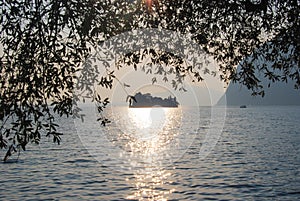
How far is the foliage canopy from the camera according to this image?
7766mm

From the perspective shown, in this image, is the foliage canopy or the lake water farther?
the lake water

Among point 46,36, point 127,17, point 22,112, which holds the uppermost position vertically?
point 127,17

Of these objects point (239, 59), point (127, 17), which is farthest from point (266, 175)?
point (127, 17)

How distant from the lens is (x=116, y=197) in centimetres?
3359

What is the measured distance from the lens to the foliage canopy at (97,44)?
7.77m

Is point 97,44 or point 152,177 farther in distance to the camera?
point 152,177

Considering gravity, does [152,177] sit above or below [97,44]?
below

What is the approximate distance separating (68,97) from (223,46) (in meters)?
5.10

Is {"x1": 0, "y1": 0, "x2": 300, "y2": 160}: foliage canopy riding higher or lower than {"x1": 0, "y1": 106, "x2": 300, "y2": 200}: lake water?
higher

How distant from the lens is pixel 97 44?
9320 mm

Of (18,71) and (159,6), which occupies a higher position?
(159,6)

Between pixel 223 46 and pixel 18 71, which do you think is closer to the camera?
pixel 18 71

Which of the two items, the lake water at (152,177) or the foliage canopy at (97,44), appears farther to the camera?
the lake water at (152,177)

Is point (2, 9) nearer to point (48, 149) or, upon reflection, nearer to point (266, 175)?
point (266, 175)
